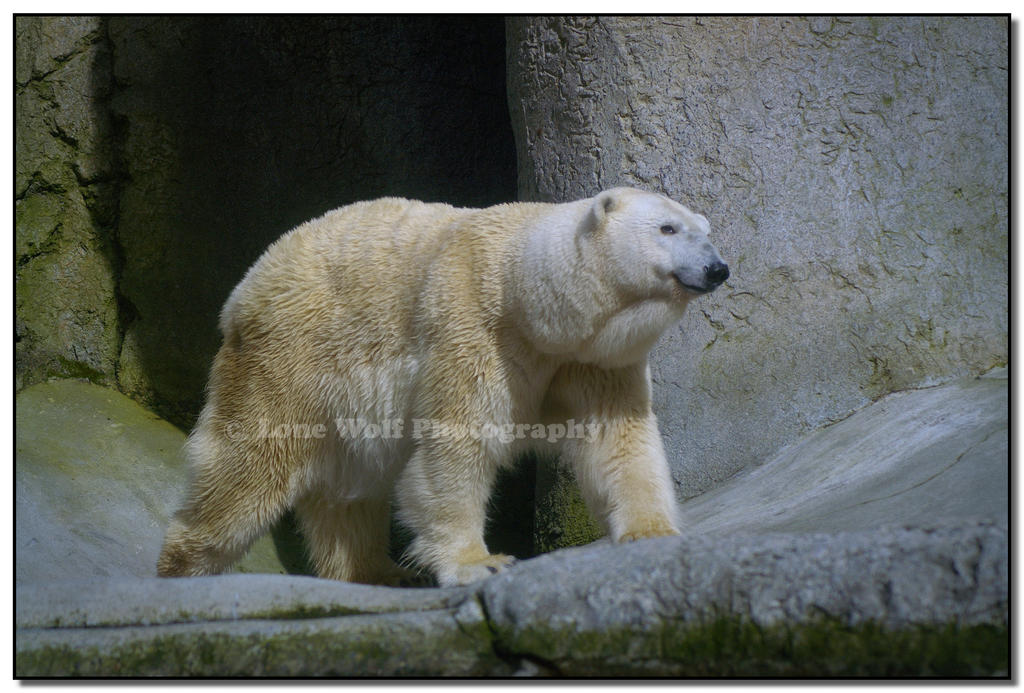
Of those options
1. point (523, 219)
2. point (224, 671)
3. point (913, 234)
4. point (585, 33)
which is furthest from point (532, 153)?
point (224, 671)

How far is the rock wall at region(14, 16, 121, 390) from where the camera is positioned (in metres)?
6.08

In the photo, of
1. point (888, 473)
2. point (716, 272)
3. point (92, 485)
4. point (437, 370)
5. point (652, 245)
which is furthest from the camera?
point (92, 485)

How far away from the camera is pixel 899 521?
9.50 ft

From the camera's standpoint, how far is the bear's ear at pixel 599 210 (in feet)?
11.0

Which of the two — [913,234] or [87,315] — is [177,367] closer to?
[87,315]

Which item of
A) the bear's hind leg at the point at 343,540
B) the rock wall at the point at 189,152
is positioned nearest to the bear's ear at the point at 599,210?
the bear's hind leg at the point at 343,540

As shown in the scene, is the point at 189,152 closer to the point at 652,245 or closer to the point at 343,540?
the point at 343,540

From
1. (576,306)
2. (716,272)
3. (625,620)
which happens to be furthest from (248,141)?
(625,620)

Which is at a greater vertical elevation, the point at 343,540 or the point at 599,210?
the point at 599,210

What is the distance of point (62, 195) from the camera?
6180 millimetres

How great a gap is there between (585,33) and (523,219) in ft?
4.71

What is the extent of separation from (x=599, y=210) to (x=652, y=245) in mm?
222

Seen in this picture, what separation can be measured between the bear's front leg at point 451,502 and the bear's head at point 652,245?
788mm

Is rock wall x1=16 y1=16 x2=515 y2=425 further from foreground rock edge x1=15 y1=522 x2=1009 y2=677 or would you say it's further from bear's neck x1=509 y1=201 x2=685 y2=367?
foreground rock edge x1=15 y1=522 x2=1009 y2=677
